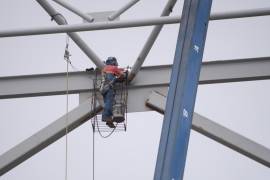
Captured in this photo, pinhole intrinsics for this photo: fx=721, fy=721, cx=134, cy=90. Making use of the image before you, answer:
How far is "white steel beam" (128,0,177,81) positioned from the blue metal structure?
11.1 ft

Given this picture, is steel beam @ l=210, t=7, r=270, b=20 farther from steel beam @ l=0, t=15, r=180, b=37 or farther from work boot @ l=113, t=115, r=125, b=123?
work boot @ l=113, t=115, r=125, b=123

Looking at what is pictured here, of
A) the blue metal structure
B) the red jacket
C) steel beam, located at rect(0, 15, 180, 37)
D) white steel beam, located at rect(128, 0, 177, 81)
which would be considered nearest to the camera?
the blue metal structure

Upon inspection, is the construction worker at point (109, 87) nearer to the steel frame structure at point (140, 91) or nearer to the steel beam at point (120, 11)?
the steel frame structure at point (140, 91)

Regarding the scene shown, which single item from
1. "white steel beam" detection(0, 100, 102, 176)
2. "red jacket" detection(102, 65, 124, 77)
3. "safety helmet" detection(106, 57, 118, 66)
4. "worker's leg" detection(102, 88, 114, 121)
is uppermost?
"safety helmet" detection(106, 57, 118, 66)

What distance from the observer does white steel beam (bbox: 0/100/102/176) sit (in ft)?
35.9

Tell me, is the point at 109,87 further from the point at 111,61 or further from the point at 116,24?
the point at 116,24

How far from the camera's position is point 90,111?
1102cm

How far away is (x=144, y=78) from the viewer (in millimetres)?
11086

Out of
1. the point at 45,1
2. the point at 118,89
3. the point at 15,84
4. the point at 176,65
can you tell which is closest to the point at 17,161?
the point at 15,84

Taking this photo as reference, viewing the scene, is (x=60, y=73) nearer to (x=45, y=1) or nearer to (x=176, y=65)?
(x=45, y=1)

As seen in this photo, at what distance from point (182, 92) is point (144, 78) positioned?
17.2 ft

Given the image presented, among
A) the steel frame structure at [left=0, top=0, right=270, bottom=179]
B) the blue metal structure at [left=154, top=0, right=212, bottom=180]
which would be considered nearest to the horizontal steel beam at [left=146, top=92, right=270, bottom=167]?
the steel frame structure at [left=0, top=0, right=270, bottom=179]

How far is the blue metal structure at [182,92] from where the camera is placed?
5.54m

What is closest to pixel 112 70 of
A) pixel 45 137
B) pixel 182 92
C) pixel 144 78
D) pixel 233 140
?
pixel 144 78
